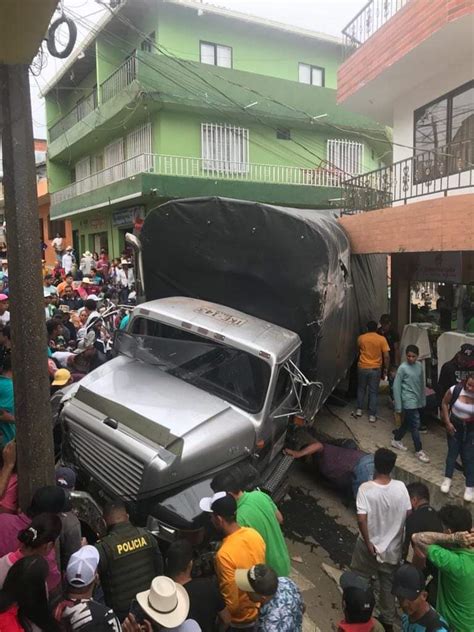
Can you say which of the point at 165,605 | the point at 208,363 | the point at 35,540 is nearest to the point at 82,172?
the point at 208,363

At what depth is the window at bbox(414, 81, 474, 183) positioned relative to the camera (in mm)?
8617

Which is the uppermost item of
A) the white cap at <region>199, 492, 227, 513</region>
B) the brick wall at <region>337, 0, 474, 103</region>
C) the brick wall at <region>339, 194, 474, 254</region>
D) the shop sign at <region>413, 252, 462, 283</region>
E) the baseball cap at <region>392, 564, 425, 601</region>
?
the brick wall at <region>337, 0, 474, 103</region>

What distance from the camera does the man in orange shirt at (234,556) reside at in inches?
110

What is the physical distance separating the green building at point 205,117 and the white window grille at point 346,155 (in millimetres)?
50

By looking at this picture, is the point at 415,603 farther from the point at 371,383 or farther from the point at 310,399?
the point at 371,383

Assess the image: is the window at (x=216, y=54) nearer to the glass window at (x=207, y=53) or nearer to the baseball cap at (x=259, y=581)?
the glass window at (x=207, y=53)

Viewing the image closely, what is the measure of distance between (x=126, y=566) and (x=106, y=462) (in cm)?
133

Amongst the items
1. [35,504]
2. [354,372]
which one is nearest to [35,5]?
[35,504]

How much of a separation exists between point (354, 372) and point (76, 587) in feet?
23.4

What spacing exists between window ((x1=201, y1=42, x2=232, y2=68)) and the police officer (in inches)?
726

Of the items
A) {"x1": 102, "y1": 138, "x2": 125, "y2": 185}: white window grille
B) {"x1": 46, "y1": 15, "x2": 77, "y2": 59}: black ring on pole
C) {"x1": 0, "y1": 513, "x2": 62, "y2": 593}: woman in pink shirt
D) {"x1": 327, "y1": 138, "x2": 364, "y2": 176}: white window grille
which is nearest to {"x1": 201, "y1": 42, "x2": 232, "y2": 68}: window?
{"x1": 102, "y1": 138, "x2": 125, "y2": 185}: white window grille

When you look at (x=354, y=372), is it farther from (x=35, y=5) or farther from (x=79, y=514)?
(x=35, y=5)

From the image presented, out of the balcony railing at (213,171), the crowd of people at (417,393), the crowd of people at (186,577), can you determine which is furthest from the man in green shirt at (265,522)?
the balcony railing at (213,171)

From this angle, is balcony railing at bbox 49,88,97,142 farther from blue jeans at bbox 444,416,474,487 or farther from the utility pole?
blue jeans at bbox 444,416,474,487
